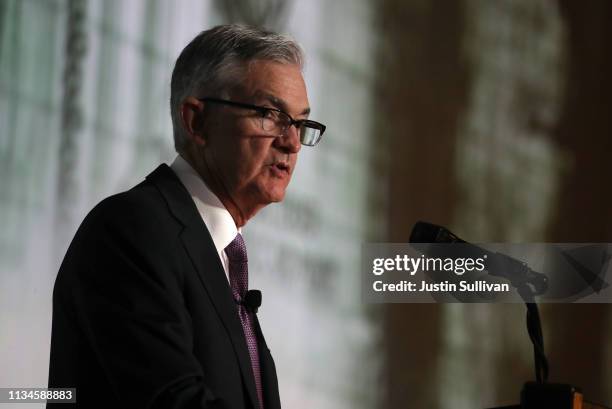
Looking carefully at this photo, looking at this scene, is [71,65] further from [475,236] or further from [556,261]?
[556,261]

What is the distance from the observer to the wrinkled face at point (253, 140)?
6.52ft

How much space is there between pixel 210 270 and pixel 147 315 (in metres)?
0.22

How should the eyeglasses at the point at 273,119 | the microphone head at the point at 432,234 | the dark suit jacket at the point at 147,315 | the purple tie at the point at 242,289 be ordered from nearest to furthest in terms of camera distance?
the dark suit jacket at the point at 147,315, the microphone head at the point at 432,234, the purple tie at the point at 242,289, the eyeglasses at the point at 273,119

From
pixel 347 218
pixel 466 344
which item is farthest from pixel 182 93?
pixel 466 344

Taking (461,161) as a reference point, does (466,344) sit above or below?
below

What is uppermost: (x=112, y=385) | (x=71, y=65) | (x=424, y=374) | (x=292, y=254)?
(x=71, y=65)

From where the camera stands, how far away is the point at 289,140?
2.01 m

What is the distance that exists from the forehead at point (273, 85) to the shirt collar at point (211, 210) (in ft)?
0.72

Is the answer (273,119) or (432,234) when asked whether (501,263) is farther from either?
(273,119)

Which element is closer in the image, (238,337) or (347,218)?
(238,337)

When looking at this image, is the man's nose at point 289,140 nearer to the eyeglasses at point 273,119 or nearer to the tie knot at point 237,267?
the eyeglasses at point 273,119

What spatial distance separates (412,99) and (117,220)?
9.02ft

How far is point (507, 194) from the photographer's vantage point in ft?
14.6

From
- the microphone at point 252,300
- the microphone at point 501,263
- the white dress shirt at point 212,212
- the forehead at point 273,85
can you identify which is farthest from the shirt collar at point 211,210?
the microphone at point 501,263
